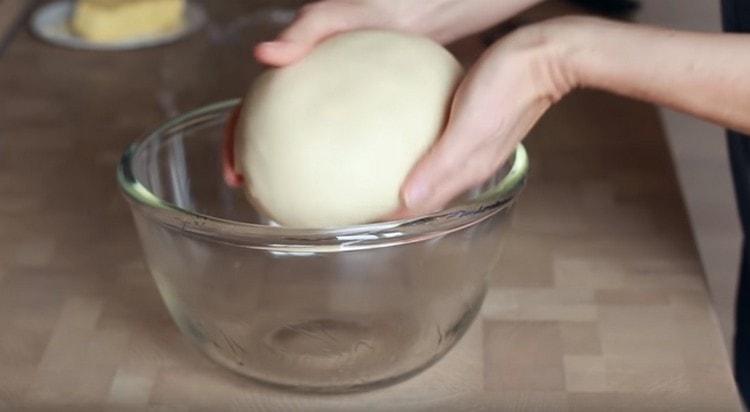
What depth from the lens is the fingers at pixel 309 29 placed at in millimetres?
613

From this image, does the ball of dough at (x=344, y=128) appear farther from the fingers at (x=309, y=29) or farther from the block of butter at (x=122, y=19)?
the block of butter at (x=122, y=19)

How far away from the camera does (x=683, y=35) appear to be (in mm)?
583

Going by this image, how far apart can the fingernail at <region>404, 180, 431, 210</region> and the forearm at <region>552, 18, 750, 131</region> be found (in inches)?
4.2

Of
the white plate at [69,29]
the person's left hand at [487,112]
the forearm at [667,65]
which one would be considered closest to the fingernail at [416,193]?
the person's left hand at [487,112]

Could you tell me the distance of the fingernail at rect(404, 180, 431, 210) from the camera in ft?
1.91

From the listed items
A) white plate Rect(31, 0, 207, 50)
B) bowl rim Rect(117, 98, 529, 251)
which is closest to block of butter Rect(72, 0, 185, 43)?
white plate Rect(31, 0, 207, 50)

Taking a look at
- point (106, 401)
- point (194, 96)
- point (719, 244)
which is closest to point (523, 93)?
point (106, 401)

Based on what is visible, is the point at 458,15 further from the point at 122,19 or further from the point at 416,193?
the point at 122,19

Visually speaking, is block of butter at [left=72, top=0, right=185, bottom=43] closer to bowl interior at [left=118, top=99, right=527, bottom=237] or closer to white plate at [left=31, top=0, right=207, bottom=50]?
white plate at [left=31, top=0, right=207, bottom=50]

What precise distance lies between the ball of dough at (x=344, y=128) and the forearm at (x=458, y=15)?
145 millimetres

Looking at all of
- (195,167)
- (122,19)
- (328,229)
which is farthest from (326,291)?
(122,19)

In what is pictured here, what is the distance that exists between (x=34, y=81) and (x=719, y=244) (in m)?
0.92

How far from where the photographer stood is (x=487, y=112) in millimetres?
581

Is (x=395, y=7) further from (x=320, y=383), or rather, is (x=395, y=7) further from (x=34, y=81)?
(x=34, y=81)
